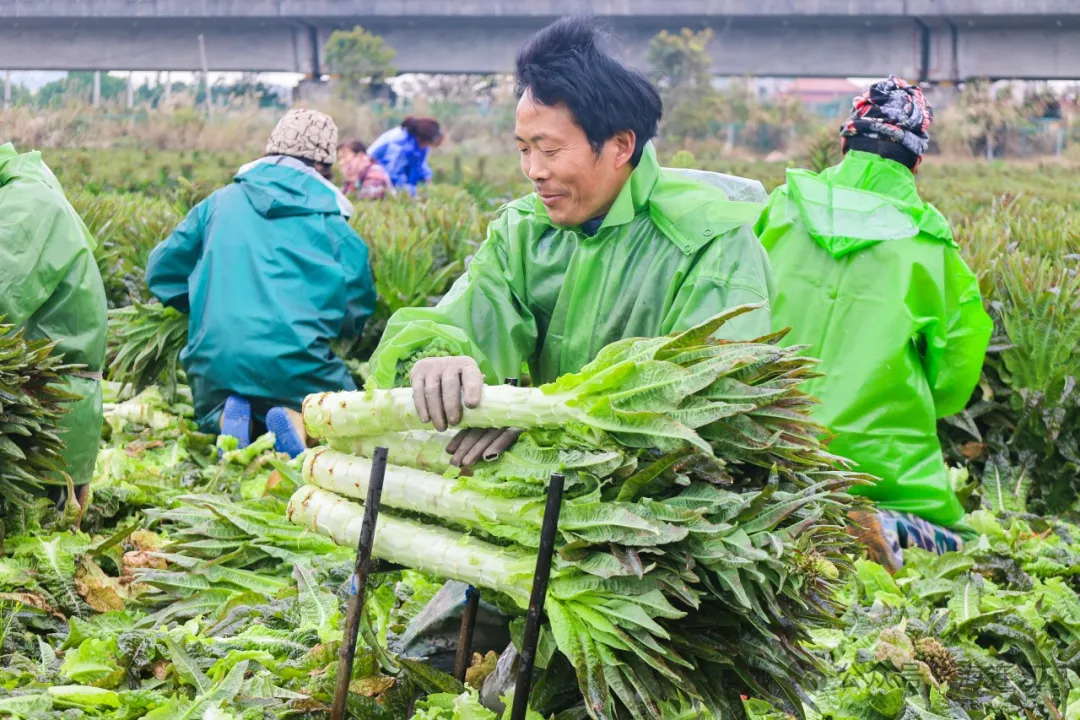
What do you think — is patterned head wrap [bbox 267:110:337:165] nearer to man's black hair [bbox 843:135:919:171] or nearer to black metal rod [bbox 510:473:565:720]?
man's black hair [bbox 843:135:919:171]

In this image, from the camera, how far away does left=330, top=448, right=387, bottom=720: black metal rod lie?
256 centimetres

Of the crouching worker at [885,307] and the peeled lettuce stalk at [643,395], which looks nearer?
the peeled lettuce stalk at [643,395]

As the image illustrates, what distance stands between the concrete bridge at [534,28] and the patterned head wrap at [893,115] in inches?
1275

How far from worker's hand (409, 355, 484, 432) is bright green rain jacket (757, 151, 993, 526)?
2361mm

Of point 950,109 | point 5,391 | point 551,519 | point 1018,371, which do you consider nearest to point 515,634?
point 551,519

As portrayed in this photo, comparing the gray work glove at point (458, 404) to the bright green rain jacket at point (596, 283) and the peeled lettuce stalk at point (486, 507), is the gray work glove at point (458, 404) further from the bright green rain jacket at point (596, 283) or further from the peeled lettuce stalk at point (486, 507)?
the bright green rain jacket at point (596, 283)

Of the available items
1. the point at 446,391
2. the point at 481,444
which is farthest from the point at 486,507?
the point at 446,391

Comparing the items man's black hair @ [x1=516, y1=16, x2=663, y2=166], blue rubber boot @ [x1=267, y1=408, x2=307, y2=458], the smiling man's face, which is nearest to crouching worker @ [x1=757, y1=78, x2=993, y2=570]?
the smiling man's face

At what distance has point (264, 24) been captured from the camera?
39.3 m

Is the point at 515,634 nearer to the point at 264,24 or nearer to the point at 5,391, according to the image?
the point at 5,391

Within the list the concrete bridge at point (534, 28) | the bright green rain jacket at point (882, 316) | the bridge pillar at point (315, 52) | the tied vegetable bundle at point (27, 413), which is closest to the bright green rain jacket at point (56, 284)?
the tied vegetable bundle at point (27, 413)

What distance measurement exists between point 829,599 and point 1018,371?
3.55 meters

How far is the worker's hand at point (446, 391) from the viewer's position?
2504 millimetres

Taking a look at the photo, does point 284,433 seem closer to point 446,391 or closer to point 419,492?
point 419,492
